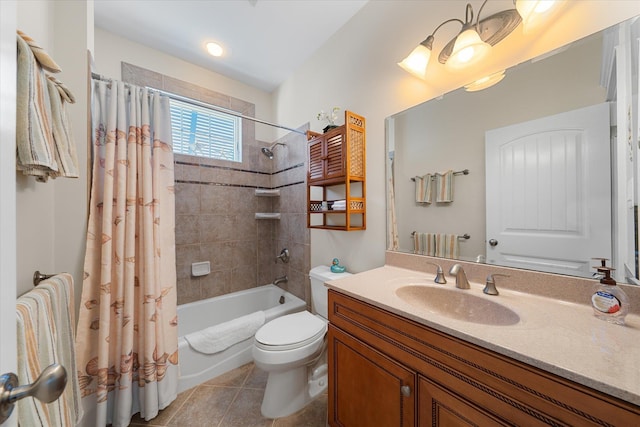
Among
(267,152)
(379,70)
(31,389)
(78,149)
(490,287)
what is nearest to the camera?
(31,389)

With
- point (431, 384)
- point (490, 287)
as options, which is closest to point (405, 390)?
point (431, 384)

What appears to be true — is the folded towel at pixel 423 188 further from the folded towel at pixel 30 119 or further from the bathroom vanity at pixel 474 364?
the folded towel at pixel 30 119

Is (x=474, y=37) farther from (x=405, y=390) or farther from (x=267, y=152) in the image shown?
(x=267, y=152)

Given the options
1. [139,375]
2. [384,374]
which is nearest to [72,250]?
[139,375]

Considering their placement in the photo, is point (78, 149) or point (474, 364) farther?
point (78, 149)

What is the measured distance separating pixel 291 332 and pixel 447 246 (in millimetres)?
1039

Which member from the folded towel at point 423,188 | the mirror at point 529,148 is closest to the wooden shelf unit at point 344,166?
the mirror at point 529,148

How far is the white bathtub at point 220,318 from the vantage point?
1.55 meters

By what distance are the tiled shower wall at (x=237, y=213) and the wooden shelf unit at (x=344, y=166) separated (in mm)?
426

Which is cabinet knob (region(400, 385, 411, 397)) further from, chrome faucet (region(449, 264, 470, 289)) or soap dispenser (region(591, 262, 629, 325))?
soap dispenser (region(591, 262, 629, 325))

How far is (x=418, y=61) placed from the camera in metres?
1.22

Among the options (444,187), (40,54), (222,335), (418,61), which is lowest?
(222,335)

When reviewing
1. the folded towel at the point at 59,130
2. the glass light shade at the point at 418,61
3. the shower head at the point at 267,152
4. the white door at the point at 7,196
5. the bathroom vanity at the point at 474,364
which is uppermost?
the glass light shade at the point at 418,61

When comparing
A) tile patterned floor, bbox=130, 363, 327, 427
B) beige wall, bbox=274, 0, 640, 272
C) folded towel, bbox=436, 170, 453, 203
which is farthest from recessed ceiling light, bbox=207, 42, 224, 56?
tile patterned floor, bbox=130, 363, 327, 427
